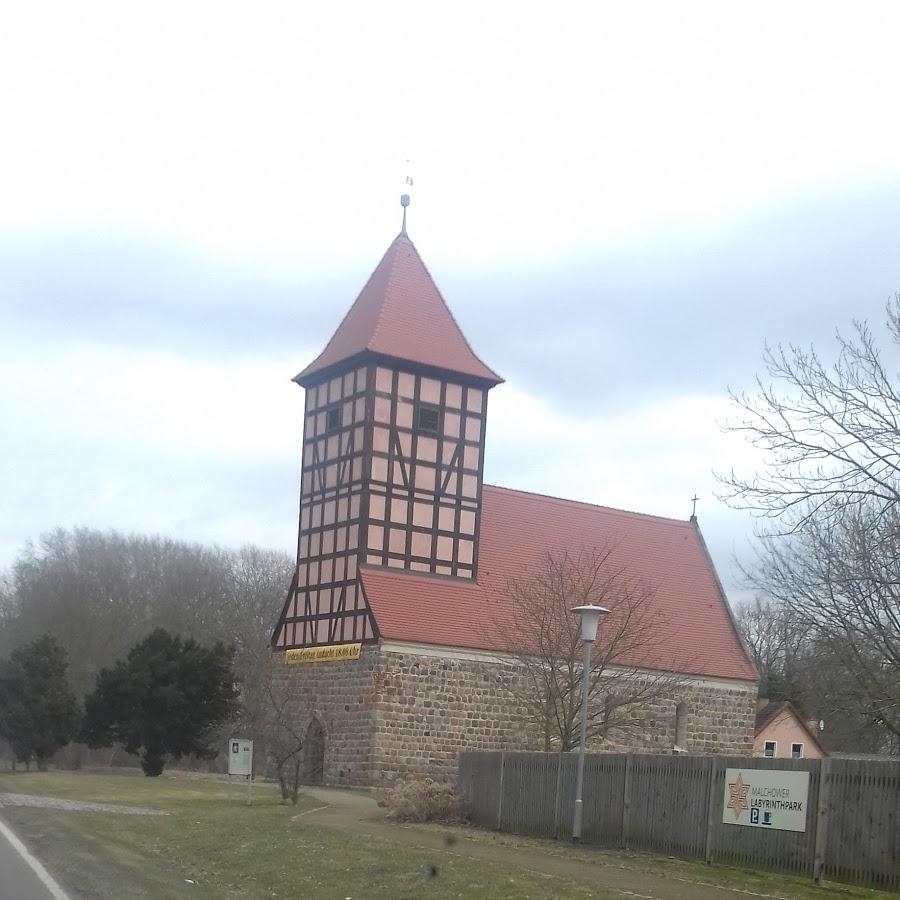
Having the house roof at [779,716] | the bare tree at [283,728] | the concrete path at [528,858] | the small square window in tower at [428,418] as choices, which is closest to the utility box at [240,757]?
the bare tree at [283,728]

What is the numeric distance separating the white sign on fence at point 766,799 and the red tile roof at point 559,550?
1976 cm

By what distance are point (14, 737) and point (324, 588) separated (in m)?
10.2

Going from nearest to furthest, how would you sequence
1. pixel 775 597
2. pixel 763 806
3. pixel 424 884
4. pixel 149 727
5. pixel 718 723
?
1. pixel 424 884
2. pixel 763 806
3. pixel 775 597
4. pixel 149 727
5. pixel 718 723

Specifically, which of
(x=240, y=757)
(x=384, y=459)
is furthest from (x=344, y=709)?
(x=240, y=757)

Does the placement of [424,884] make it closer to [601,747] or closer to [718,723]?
[601,747]

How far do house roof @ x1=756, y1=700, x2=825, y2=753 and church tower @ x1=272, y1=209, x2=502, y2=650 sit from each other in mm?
16272

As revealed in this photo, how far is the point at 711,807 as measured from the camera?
18.4 metres

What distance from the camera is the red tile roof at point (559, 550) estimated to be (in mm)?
38344

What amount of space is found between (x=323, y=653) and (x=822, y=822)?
81.1ft

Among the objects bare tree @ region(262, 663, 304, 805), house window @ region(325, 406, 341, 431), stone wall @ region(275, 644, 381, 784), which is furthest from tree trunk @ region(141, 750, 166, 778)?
house window @ region(325, 406, 341, 431)

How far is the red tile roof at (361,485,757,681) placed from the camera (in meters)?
38.3

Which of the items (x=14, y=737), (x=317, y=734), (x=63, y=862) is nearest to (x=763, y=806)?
(x=63, y=862)

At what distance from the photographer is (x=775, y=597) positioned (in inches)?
850

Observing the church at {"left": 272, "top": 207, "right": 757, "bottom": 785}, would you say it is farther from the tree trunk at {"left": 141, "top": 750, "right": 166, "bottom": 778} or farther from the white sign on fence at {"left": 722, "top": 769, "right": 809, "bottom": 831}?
the white sign on fence at {"left": 722, "top": 769, "right": 809, "bottom": 831}
